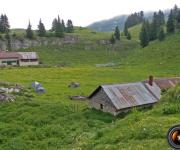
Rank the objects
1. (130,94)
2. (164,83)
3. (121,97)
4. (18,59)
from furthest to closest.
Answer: (18,59) → (164,83) → (130,94) → (121,97)

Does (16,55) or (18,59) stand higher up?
(16,55)

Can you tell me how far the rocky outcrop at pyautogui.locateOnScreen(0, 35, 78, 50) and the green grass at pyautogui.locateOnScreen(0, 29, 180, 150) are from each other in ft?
139

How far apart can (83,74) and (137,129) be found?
Answer: 65.3 meters

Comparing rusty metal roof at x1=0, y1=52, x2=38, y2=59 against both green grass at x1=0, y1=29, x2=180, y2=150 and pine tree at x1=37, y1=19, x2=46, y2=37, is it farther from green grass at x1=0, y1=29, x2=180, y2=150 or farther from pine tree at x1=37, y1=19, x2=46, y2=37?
pine tree at x1=37, y1=19, x2=46, y2=37

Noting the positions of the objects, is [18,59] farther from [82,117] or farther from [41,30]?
[82,117]

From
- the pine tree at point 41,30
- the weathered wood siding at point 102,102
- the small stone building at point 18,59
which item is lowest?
the weathered wood siding at point 102,102

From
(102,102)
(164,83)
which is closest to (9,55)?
(164,83)

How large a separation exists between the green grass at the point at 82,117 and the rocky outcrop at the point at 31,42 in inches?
1671

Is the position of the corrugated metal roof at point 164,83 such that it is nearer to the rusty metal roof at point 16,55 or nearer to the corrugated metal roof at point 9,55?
the rusty metal roof at point 16,55

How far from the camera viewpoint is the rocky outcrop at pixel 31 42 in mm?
140250

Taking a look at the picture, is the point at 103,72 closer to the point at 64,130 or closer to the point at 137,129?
the point at 64,130

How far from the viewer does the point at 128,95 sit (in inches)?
1906

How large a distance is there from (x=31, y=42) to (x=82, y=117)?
10771cm

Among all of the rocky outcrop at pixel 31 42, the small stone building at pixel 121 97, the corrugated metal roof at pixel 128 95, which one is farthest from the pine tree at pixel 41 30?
the corrugated metal roof at pixel 128 95
